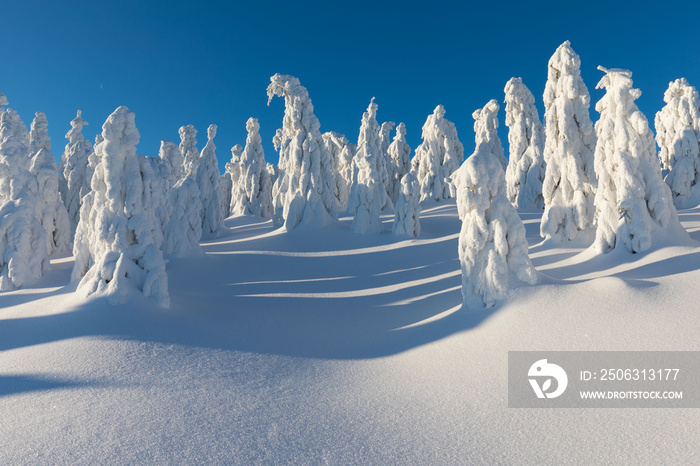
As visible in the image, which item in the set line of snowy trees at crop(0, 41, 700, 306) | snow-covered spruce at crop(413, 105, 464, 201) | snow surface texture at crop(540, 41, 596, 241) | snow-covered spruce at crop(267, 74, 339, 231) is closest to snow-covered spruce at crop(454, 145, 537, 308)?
line of snowy trees at crop(0, 41, 700, 306)

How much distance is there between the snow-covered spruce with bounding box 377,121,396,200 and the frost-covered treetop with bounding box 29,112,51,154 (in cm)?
2790

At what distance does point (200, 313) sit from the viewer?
449 inches

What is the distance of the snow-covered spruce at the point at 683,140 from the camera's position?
2606 centimetres

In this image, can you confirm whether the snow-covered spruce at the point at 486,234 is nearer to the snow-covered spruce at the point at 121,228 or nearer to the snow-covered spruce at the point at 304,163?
the snow-covered spruce at the point at 121,228

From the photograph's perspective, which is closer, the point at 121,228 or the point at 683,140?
the point at 121,228

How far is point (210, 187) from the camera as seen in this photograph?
32781 millimetres

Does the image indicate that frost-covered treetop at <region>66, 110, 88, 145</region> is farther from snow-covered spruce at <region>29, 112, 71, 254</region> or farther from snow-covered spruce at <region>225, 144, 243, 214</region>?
snow-covered spruce at <region>225, 144, 243, 214</region>

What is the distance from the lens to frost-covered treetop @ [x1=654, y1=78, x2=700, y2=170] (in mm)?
27172

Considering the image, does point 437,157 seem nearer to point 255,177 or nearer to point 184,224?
point 255,177

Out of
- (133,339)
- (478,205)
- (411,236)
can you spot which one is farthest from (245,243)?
(478,205)

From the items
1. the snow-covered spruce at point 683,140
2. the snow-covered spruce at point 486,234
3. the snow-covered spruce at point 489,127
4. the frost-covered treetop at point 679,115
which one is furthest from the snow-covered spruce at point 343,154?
the snow-covered spruce at point 486,234

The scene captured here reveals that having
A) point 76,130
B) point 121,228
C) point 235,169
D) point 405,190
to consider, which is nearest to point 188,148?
point 235,169

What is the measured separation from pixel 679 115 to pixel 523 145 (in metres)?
10.5

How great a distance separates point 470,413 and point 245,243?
21071mm
